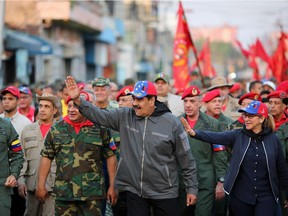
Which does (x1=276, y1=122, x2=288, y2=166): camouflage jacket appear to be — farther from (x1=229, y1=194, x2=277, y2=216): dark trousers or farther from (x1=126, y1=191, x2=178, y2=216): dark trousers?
(x1=126, y1=191, x2=178, y2=216): dark trousers

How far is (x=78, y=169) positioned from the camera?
359 inches

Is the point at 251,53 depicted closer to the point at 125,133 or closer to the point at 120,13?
the point at 125,133

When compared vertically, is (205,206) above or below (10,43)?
below

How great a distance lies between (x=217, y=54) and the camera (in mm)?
143625

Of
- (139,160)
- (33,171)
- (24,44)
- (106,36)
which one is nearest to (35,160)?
(33,171)

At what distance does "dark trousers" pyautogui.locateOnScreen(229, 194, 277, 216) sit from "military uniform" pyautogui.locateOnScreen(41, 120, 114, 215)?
5.05ft

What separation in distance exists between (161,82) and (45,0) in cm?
2105

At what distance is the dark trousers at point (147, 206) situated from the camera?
28.7 feet

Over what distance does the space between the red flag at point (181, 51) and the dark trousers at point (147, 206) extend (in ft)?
30.8

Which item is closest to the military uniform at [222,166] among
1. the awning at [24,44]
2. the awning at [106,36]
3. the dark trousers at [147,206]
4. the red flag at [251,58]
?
the dark trousers at [147,206]

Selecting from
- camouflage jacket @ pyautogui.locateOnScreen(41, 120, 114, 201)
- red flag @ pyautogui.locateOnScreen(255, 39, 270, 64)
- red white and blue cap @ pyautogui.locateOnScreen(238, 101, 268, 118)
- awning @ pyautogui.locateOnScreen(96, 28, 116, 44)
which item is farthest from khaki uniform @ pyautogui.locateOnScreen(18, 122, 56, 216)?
awning @ pyautogui.locateOnScreen(96, 28, 116, 44)

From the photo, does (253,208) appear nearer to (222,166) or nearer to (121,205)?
(222,166)

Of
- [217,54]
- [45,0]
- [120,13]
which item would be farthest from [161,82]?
[217,54]

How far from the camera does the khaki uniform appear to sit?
1023cm
